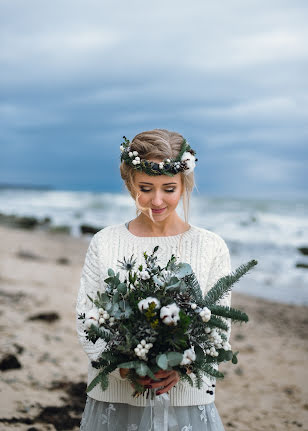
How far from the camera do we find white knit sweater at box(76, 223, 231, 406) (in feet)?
8.64

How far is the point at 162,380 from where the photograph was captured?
7.34ft

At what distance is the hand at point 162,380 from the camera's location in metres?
2.17

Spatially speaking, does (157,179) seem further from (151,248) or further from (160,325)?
(160,325)

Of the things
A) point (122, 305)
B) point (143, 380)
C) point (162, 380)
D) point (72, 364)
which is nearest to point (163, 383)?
point (162, 380)

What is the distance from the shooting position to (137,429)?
2.59 meters

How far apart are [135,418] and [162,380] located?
553 mm

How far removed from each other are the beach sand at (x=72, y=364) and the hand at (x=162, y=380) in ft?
7.79

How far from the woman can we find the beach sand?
188 centimetres

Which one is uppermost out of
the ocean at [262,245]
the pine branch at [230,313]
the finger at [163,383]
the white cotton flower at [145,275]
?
the white cotton flower at [145,275]

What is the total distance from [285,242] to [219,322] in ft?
54.3

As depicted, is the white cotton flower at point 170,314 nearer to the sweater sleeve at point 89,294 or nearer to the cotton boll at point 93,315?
the cotton boll at point 93,315

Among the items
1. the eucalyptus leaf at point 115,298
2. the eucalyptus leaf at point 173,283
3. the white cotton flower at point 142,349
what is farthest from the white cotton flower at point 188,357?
the eucalyptus leaf at point 115,298

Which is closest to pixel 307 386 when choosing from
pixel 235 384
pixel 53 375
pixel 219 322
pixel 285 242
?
pixel 235 384

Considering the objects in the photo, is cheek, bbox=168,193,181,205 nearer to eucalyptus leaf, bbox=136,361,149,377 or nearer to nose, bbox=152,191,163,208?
nose, bbox=152,191,163,208
